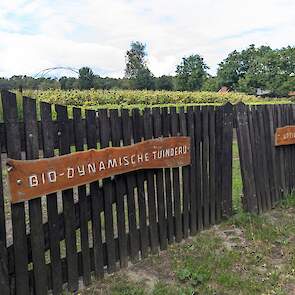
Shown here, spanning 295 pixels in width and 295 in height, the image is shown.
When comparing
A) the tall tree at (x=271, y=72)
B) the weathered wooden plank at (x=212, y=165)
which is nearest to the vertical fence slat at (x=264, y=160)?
the weathered wooden plank at (x=212, y=165)

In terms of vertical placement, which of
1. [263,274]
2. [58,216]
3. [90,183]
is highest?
[90,183]

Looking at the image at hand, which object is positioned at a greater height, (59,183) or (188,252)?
(59,183)

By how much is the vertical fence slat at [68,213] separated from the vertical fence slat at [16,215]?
412 mm

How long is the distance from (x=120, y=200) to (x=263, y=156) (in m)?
2.93

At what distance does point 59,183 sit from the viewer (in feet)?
10.1

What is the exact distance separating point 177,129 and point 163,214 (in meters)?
1.00

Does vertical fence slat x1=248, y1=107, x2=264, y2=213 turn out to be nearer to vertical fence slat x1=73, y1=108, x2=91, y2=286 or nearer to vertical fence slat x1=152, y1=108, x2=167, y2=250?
vertical fence slat x1=152, y1=108, x2=167, y2=250

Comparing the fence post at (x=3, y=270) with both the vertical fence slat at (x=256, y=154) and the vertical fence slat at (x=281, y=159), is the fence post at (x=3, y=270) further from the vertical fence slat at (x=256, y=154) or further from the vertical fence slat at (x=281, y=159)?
the vertical fence slat at (x=281, y=159)

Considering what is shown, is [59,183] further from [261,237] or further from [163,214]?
[261,237]

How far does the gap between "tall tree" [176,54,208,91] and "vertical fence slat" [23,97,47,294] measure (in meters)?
69.9

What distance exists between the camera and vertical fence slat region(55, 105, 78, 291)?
10.4 ft

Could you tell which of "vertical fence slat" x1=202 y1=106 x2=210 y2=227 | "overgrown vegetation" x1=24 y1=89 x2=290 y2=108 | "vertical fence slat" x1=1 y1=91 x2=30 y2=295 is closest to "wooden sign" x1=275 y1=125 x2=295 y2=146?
"vertical fence slat" x1=202 y1=106 x2=210 y2=227

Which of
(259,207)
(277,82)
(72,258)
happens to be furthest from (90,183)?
(277,82)

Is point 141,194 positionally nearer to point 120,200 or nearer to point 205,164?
point 120,200
